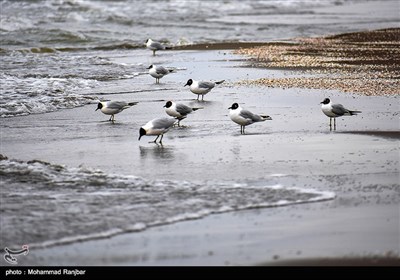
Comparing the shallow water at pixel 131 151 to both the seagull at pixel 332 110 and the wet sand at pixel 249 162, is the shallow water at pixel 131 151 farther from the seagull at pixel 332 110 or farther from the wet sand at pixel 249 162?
the seagull at pixel 332 110

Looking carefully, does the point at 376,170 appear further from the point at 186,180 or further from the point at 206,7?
the point at 206,7

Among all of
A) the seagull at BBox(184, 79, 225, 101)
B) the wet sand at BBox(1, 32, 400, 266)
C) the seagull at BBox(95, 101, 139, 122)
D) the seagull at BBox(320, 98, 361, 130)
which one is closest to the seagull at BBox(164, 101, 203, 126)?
the wet sand at BBox(1, 32, 400, 266)

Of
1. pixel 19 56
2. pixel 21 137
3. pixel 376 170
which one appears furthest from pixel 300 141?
pixel 19 56

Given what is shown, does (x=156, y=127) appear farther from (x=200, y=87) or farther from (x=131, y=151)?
(x=200, y=87)

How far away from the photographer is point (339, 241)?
21.9 feet

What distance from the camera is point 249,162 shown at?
958 centimetres

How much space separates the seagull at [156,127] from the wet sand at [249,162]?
0.53 ft

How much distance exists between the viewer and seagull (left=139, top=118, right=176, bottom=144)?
1085cm

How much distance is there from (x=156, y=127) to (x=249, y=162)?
1.77 m

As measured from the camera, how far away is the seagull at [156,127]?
35.6ft

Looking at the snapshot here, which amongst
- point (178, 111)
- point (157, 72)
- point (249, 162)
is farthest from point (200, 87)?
point (249, 162)

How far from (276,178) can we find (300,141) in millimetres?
1977

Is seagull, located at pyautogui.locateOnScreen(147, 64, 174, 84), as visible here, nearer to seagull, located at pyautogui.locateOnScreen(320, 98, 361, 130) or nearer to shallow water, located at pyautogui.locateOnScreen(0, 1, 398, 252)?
shallow water, located at pyautogui.locateOnScreen(0, 1, 398, 252)

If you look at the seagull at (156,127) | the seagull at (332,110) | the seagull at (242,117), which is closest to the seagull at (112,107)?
the seagull at (156,127)
